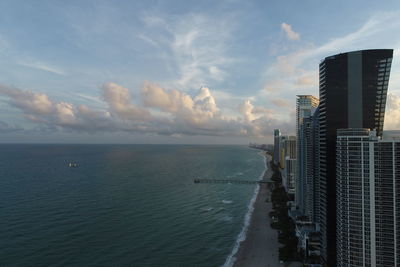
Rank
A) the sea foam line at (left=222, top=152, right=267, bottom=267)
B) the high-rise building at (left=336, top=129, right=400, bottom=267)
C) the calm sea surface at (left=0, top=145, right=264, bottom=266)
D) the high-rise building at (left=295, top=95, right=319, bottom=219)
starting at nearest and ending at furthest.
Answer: the high-rise building at (left=336, top=129, right=400, bottom=267) → the calm sea surface at (left=0, top=145, right=264, bottom=266) → the sea foam line at (left=222, top=152, right=267, bottom=267) → the high-rise building at (left=295, top=95, right=319, bottom=219)

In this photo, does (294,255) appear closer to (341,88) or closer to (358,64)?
(341,88)

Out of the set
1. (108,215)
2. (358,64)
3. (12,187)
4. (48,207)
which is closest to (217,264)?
(108,215)

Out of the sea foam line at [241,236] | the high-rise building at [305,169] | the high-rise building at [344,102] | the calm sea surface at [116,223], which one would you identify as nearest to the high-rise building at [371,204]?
the high-rise building at [344,102]

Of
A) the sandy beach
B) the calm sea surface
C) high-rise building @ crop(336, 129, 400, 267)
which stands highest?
high-rise building @ crop(336, 129, 400, 267)

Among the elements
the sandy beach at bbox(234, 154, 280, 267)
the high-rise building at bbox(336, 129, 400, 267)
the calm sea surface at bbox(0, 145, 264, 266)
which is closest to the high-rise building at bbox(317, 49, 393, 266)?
the sandy beach at bbox(234, 154, 280, 267)

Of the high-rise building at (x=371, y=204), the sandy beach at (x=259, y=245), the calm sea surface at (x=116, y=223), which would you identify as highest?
the high-rise building at (x=371, y=204)

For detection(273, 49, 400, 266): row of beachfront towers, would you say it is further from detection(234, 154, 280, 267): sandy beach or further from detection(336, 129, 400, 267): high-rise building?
detection(234, 154, 280, 267): sandy beach

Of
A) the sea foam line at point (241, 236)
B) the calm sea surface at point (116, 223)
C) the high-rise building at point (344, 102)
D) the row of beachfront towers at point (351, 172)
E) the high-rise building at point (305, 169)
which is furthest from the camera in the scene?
the high-rise building at point (305, 169)

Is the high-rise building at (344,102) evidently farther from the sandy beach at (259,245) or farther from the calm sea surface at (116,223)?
the calm sea surface at (116,223)
